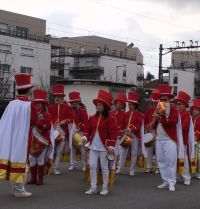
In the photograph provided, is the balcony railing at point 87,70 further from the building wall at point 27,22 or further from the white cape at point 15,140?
the white cape at point 15,140

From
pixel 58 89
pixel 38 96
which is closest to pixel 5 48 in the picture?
pixel 58 89

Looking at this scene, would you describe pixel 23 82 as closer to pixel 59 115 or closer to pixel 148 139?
pixel 59 115

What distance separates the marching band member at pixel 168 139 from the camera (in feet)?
34.6

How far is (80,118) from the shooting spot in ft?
44.7

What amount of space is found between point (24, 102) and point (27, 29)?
5723 cm

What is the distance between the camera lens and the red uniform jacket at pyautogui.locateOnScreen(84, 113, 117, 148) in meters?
9.68

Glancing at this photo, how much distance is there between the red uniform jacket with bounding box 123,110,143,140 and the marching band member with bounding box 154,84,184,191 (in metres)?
2.04

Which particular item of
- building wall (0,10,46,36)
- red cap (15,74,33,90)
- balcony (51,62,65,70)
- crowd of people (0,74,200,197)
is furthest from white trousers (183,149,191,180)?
balcony (51,62,65,70)

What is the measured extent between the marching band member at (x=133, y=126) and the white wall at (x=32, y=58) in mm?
41805

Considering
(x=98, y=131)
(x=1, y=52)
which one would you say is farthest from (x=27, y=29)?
(x=98, y=131)

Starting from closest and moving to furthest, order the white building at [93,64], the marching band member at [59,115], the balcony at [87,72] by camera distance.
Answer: the marching band member at [59,115] < the balcony at [87,72] < the white building at [93,64]

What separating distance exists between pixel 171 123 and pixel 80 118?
12.2 ft

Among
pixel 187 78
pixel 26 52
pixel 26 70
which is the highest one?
pixel 26 52

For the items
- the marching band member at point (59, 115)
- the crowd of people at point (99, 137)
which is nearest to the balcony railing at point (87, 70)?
the crowd of people at point (99, 137)
